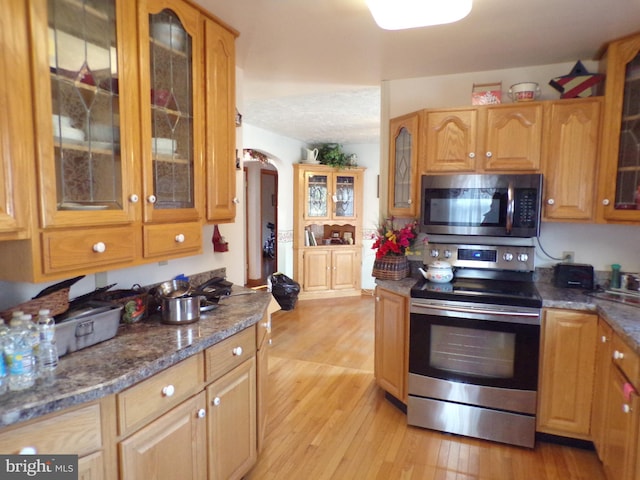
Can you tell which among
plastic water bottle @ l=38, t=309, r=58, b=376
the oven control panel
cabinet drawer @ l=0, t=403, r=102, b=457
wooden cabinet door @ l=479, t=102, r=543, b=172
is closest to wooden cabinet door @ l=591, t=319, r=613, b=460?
the oven control panel

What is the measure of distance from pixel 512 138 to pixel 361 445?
2142 mm

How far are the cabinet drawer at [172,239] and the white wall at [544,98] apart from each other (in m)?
1.74

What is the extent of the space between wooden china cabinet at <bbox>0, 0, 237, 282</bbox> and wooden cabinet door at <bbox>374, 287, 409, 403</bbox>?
1.34m

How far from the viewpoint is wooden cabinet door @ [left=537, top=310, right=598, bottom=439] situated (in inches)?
87.9

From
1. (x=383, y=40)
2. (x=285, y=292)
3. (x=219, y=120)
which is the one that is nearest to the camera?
(x=219, y=120)

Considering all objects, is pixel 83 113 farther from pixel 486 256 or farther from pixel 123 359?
pixel 486 256

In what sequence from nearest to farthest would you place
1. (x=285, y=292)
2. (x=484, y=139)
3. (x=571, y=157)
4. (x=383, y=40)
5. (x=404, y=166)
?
(x=383, y=40), (x=571, y=157), (x=484, y=139), (x=404, y=166), (x=285, y=292)

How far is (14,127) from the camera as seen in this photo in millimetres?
1166

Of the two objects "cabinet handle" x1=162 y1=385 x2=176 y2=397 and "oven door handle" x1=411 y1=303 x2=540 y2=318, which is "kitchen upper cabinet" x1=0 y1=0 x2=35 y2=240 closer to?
"cabinet handle" x1=162 y1=385 x2=176 y2=397

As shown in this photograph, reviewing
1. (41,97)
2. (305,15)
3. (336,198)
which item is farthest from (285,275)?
(41,97)

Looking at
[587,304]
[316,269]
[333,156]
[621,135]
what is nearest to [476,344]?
[587,304]

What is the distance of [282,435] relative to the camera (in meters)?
2.47

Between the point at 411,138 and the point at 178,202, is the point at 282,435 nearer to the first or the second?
the point at 178,202

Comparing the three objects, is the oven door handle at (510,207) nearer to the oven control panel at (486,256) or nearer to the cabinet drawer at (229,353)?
the oven control panel at (486,256)
